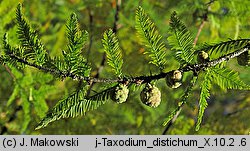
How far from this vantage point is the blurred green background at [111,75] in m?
0.95

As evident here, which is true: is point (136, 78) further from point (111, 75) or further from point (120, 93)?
point (111, 75)

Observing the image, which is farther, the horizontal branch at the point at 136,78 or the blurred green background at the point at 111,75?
the blurred green background at the point at 111,75

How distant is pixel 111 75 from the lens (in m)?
1.03

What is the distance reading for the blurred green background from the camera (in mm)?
950

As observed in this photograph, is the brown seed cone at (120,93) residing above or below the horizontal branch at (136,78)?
below

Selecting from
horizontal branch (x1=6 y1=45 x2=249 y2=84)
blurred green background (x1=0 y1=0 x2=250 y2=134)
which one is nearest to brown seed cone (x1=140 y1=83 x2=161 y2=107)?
horizontal branch (x1=6 y1=45 x2=249 y2=84)

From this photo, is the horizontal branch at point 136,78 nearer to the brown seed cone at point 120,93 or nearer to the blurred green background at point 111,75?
the brown seed cone at point 120,93

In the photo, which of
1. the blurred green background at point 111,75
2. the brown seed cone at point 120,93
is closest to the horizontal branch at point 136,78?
the brown seed cone at point 120,93

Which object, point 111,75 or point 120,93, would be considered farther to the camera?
point 111,75

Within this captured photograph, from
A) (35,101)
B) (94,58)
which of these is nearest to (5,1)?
(35,101)

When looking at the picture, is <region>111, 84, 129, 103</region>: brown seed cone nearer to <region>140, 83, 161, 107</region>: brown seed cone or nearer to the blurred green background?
<region>140, 83, 161, 107</region>: brown seed cone

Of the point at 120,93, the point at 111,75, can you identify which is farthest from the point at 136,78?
the point at 111,75

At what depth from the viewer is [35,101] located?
907mm

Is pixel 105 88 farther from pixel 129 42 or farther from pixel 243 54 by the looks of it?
pixel 129 42
